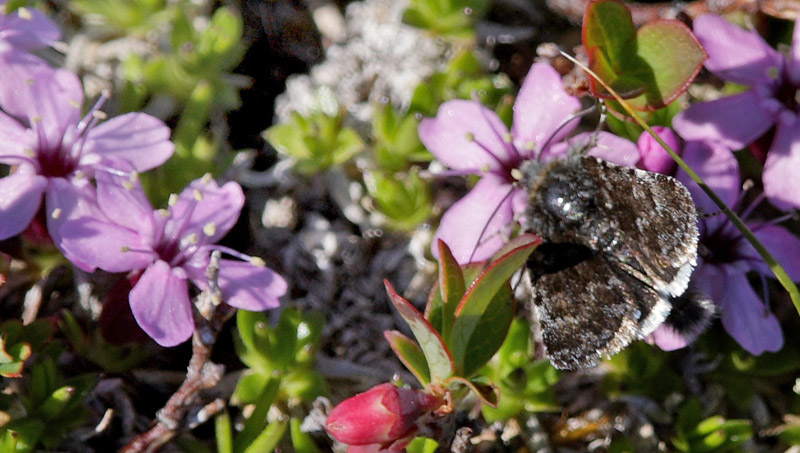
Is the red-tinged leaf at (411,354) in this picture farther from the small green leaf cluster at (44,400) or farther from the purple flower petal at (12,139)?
the purple flower petal at (12,139)

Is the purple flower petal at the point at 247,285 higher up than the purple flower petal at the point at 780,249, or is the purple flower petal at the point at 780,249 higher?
the purple flower petal at the point at 780,249

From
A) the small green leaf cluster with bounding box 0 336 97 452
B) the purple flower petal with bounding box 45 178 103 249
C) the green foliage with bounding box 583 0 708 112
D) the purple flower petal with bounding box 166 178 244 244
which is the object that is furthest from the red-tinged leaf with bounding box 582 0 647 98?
the small green leaf cluster with bounding box 0 336 97 452

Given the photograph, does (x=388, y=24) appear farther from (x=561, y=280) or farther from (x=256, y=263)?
(x=561, y=280)

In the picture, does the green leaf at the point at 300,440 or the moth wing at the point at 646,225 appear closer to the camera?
the moth wing at the point at 646,225

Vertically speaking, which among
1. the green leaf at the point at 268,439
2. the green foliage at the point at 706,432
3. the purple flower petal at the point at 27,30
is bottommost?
the green foliage at the point at 706,432

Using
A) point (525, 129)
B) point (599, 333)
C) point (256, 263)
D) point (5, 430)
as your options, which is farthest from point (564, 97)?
point (5, 430)

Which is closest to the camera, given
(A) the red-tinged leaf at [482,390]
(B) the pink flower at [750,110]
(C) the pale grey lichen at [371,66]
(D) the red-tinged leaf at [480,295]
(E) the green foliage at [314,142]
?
(D) the red-tinged leaf at [480,295]

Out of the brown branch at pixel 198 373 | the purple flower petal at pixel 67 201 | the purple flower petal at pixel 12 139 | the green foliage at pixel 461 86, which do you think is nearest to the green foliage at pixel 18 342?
the purple flower petal at pixel 67 201
